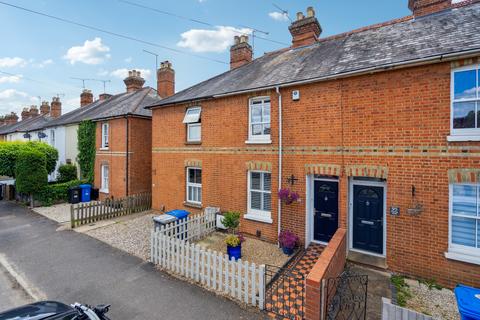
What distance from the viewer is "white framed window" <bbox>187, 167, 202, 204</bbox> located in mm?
12398

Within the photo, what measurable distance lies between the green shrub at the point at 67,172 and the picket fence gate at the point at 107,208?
25.0 feet

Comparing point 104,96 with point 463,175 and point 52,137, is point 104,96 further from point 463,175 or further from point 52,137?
point 463,175

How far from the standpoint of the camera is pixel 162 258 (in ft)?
25.5

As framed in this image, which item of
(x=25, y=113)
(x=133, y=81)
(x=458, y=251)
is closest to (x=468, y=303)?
(x=458, y=251)

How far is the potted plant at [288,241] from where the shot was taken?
8.33 m

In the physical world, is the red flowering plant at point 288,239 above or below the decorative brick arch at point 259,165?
below

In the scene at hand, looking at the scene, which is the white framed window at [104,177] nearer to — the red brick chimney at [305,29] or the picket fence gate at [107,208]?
the picket fence gate at [107,208]

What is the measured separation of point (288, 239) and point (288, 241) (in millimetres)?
67

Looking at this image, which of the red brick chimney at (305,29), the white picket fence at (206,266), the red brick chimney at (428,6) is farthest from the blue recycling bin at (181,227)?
the red brick chimney at (428,6)

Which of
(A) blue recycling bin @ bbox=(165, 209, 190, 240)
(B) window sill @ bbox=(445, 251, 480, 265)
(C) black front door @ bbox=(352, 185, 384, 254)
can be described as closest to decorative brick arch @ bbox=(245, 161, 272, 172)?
(C) black front door @ bbox=(352, 185, 384, 254)

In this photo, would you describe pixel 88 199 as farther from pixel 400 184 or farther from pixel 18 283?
pixel 400 184

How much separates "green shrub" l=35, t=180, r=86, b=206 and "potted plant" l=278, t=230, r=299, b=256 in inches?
651

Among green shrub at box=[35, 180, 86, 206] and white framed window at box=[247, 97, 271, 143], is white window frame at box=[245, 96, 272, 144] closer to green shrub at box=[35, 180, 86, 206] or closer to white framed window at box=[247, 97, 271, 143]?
white framed window at box=[247, 97, 271, 143]

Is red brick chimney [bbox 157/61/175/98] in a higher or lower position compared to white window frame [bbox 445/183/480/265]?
higher
